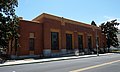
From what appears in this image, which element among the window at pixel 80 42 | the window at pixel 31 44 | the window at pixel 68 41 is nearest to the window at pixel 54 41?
the window at pixel 68 41

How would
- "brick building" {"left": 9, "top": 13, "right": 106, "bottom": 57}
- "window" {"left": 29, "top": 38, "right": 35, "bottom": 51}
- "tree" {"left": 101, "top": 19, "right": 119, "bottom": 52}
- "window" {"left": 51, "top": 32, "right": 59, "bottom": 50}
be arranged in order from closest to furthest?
"brick building" {"left": 9, "top": 13, "right": 106, "bottom": 57} < "window" {"left": 29, "top": 38, "right": 35, "bottom": 51} < "window" {"left": 51, "top": 32, "right": 59, "bottom": 50} < "tree" {"left": 101, "top": 19, "right": 119, "bottom": 52}

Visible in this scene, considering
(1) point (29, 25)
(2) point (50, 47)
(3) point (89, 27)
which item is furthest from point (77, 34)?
(1) point (29, 25)

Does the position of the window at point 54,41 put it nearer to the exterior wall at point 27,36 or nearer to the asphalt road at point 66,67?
the exterior wall at point 27,36

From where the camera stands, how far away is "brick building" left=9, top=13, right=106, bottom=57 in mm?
34438

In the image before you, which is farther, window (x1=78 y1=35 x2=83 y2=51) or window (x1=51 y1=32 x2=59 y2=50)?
window (x1=78 y1=35 x2=83 y2=51)

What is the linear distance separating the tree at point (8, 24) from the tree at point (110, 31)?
1515 inches

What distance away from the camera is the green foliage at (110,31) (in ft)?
206

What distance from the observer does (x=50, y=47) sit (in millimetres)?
38938

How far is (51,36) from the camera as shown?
39.9m

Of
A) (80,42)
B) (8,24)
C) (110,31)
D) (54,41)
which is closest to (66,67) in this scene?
(8,24)

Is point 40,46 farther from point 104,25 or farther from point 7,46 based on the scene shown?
point 104,25

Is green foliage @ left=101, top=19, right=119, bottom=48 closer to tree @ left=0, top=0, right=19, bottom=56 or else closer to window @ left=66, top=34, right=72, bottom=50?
window @ left=66, top=34, right=72, bottom=50

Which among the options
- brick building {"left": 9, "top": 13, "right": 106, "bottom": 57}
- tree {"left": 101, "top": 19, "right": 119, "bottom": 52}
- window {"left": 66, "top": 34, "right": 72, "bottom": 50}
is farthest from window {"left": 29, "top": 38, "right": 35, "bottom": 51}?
tree {"left": 101, "top": 19, "right": 119, "bottom": 52}

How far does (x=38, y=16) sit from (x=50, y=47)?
6.99 m
